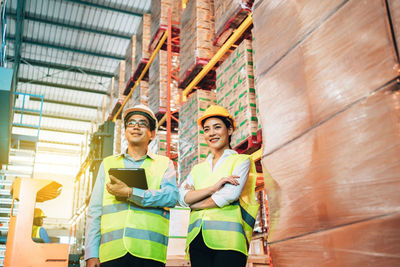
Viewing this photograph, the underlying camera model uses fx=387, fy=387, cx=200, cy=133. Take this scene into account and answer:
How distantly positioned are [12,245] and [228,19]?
10.9 feet

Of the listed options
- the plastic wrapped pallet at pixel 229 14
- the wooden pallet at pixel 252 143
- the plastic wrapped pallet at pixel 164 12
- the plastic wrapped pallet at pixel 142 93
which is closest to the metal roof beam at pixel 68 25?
the plastic wrapped pallet at pixel 142 93

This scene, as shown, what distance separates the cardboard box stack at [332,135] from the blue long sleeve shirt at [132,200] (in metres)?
0.67

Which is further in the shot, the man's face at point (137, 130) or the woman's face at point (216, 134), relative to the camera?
the woman's face at point (216, 134)

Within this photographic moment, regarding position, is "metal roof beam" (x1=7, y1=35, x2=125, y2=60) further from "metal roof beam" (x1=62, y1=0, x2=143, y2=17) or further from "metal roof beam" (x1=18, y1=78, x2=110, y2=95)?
"metal roof beam" (x1=62, y1=0, x2=143, y2=17)

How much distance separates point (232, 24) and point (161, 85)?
2281mm

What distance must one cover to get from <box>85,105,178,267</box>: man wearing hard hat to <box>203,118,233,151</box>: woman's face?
1.10 ft

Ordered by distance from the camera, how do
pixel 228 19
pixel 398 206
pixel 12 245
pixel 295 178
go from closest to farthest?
pixel 398 206 < pixel 295 178 < pixel 12 245 < pixel 228 19

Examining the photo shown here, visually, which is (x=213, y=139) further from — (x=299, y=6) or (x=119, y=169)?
(x=299, y=6)

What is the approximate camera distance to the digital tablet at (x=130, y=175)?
1.98 metres

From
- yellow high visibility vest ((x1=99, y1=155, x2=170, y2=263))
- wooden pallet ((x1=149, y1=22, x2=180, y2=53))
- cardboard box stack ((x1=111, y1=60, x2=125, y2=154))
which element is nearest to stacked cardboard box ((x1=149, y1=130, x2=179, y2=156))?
wooden pallet ((x1=149, y1=22, x2=180, y2=53))

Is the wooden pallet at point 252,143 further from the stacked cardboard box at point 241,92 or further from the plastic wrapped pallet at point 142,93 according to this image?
the plastic wrapped pallet at point 142,93

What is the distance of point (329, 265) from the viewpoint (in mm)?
1147

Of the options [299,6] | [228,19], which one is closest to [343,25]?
[299,6]

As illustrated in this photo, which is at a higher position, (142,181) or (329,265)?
(142,181)
